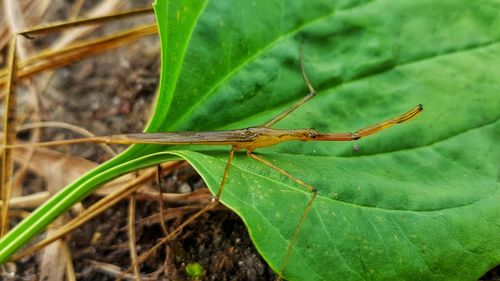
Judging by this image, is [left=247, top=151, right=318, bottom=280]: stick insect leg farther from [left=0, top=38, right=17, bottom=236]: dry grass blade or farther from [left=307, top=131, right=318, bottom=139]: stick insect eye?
[left=0, top=38, right=17, bottom=236]: dry grass blade

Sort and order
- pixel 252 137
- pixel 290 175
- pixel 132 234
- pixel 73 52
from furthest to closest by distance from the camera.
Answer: pixel 73 52
pixel 132 234
pixel 252 137
pixel 290 175

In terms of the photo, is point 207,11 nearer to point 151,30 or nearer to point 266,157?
point 266,157

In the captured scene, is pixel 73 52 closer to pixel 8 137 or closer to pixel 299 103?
pixel 8 137

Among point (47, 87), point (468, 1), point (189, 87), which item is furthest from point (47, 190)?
point (468, 1)

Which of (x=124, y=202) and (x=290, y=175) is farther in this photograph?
(x=124, y=202)

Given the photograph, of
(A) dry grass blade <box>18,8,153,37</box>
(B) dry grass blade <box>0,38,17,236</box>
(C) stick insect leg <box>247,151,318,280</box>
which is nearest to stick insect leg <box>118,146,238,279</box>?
(C) stick insect leg <box>247,151,318,280</box>

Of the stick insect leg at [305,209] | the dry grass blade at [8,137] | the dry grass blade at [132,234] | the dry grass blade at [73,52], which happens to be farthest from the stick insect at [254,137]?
the dry grass blade at [73,52]

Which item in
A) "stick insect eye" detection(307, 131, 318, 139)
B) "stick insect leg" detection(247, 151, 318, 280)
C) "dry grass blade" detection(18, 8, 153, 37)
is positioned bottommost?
"stick insect leg" detection(247, 151, 318, 280)

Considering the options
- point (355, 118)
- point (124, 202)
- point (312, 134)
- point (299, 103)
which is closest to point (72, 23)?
point (124, 202)
